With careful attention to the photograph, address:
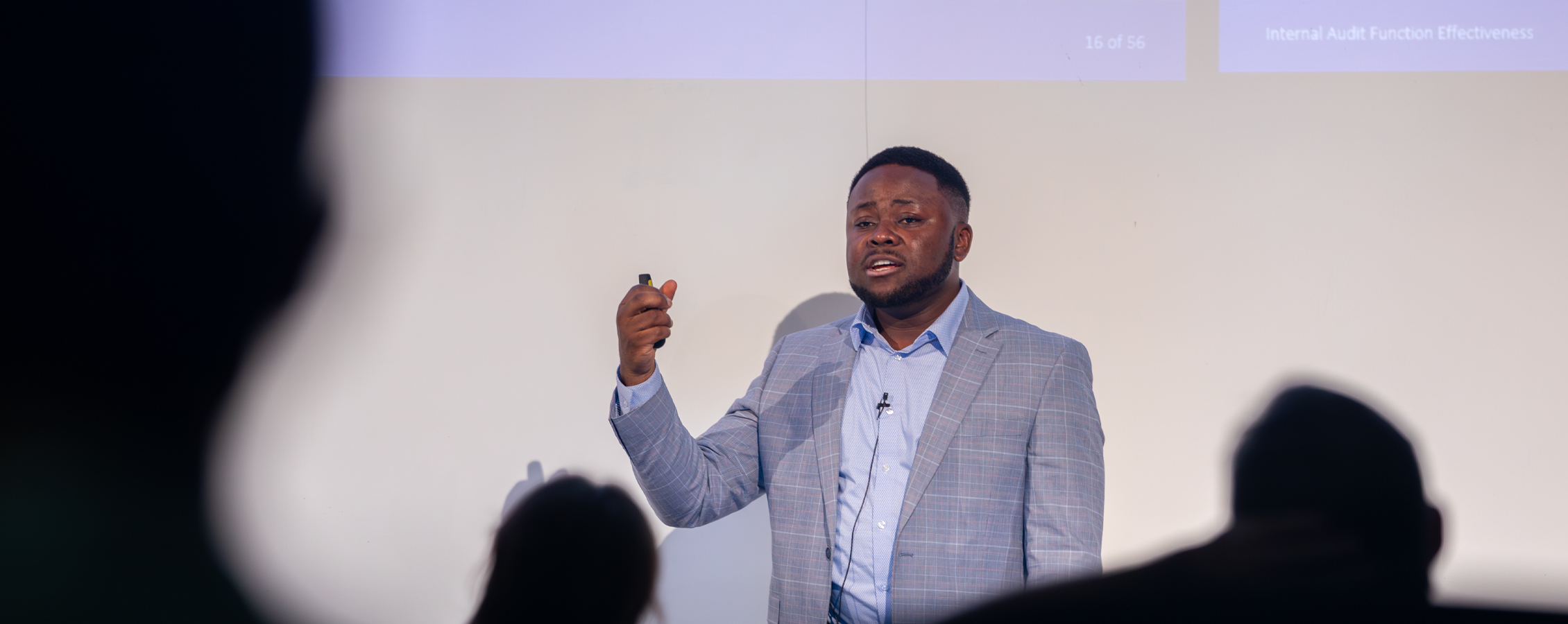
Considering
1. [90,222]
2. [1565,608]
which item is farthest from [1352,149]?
[90,222]

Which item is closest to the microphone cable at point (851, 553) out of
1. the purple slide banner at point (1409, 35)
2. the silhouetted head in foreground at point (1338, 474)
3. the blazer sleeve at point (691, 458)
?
the blazer sleeve at point (691, 458)

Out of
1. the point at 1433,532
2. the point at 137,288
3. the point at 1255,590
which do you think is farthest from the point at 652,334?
the point at 1433,532

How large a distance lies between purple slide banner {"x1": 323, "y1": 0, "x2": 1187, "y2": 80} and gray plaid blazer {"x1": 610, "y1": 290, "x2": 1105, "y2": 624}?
88 cm

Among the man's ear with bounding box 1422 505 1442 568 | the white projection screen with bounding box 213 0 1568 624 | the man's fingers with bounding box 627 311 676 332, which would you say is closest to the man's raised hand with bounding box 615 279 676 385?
the man's fingers with bounding box 627 311 676 332

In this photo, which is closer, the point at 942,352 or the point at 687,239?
the point at 942,352

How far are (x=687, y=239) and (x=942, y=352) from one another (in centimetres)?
86

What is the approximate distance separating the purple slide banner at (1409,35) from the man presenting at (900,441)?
1120mm

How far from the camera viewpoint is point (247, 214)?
221 centimetres

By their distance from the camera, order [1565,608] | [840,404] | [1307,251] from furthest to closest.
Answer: [1307,251] < [840,404] < [1565,608]

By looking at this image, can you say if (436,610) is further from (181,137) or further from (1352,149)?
(1352,149)

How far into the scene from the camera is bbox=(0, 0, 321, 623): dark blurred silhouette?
7.21 feet

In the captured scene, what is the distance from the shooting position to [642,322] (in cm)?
134

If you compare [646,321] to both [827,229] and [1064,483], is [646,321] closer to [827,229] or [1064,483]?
[1064,483]

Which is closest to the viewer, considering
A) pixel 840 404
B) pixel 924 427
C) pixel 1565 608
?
pixel 1565 608
